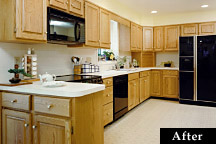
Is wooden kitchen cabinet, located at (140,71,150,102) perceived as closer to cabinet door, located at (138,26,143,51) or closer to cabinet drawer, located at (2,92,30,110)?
cabinet door, located at (138,26,143,51)

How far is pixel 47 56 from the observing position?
115 inches

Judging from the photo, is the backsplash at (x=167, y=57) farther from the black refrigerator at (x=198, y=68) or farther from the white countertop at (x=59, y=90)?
the white countertop at (x=59, y=90)

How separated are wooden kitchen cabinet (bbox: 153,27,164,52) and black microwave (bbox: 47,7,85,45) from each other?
3539 millimetres

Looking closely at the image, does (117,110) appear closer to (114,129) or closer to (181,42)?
(114,129)

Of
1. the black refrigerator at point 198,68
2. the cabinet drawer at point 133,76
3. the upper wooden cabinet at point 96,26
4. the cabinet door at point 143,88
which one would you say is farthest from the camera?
the cabinet door at point 143,88

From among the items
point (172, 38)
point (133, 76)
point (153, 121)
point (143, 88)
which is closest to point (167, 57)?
point (172, 38)

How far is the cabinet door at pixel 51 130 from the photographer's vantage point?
1.63 m

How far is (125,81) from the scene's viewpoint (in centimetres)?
391

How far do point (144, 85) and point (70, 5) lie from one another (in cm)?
315

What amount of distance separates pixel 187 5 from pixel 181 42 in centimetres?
100

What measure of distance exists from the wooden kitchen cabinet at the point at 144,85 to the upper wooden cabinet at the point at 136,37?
2.70ft

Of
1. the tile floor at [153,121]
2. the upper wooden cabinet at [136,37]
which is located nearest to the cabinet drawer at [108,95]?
the tile floor at [153,121]

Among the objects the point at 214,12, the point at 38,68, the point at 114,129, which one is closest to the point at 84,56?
the point at 38,68

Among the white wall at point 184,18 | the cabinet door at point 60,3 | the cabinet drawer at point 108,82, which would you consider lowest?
the cabinet drawer at point 108,82
